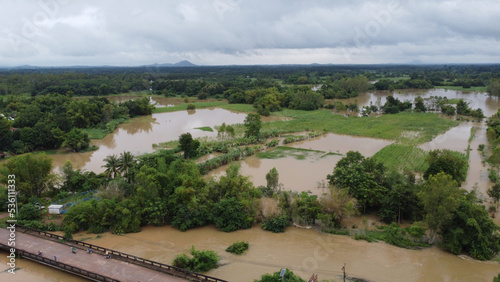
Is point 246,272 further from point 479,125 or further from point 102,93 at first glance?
point 102,93

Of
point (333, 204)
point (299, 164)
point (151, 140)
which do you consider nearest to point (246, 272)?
point (333, 204)

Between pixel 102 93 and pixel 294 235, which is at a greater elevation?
pixel 102 93

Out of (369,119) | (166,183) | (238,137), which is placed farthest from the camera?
(369,119)

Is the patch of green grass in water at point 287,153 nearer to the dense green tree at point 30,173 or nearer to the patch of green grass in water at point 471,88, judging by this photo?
the dense green tree at point 30,173

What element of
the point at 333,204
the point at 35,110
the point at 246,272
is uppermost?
the point at 35,110

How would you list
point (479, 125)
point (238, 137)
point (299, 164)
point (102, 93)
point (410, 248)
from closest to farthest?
1. point (410, 248)
2. point (299, 164)
3. point (238, 137)
4. point (479, 125)
5. point (102, 93)

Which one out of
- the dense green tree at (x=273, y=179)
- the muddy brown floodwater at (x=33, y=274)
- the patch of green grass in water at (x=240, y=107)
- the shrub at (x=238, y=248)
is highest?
the patch of green grass in water at (x=240, y=107)

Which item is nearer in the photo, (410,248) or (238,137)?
(410,248)
